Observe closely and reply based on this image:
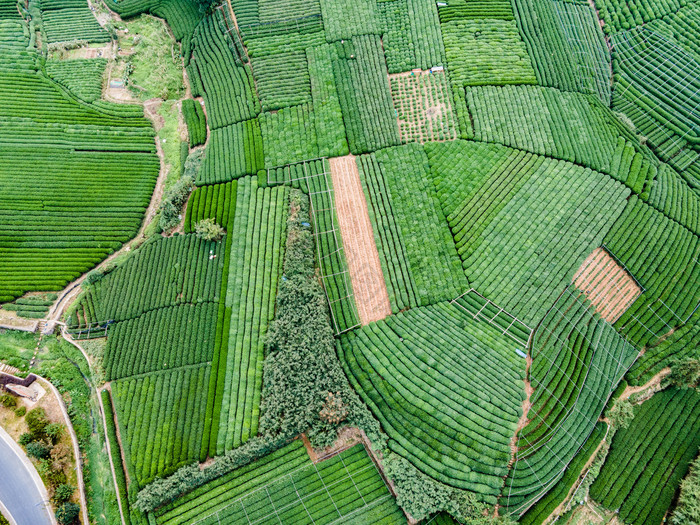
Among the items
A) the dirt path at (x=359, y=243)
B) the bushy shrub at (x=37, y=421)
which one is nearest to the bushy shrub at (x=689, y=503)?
the dirt path at (x=359, y=243)

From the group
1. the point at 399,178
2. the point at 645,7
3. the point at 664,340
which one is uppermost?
the point at 645,7

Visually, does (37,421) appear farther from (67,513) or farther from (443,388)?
(443,388)

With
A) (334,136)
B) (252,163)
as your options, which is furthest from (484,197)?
(252,163)

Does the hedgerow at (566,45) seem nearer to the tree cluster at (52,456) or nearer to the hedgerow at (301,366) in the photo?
the hedgerow at (301,366)

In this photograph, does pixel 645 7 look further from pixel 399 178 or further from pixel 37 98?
pixel 37 98

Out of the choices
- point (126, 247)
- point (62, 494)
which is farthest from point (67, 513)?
point (126, 247)

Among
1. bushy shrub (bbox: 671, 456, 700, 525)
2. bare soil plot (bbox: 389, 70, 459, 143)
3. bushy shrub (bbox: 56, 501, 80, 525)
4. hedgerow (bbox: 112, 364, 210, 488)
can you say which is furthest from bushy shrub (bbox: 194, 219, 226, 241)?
bushy shrub (bbox: 671, 456, 700, 525)

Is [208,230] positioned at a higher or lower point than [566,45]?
lower
